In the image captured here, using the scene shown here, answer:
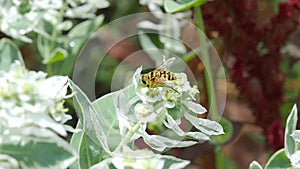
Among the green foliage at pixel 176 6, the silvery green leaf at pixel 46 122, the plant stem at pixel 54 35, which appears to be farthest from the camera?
the plant stem at pixel 54 35

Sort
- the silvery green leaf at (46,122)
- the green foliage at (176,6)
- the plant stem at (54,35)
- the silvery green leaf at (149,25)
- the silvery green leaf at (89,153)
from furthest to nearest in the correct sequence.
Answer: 1. the silvery green leaf at (149,25)
2. the plant stem at (54,35)
3. the green foliage at (176,6)
4. the silvery green leaf at (89,153)
5. the silvery green leaf at (46,122)

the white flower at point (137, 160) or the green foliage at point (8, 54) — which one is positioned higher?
the green foliage at point (8, 54)

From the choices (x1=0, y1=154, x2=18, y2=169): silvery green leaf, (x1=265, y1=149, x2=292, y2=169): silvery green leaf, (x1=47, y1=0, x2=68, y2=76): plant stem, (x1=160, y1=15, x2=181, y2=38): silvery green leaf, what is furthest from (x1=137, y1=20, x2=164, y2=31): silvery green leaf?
(x1=0, y1=154, x2=18, y2=169): silvery green leaf

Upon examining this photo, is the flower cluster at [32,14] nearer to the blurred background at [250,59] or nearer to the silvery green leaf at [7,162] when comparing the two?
the blurred background at [250,59]

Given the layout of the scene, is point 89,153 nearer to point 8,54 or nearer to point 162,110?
point 162,110

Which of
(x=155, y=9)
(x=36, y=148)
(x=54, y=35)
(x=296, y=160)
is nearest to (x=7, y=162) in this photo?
(x=36, y=148)

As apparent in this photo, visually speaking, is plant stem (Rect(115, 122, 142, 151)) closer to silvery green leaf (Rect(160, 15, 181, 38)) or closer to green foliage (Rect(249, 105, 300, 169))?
green foliage (Rect(249, 105, 300, 169))

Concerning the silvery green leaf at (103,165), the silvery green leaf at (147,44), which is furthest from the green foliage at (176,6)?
the silvery green leaf at (103,165)

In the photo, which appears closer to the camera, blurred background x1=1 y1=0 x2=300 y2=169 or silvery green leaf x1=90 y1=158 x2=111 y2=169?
silvery green leaf x1=90 y1=158 x2=111 y2=169
